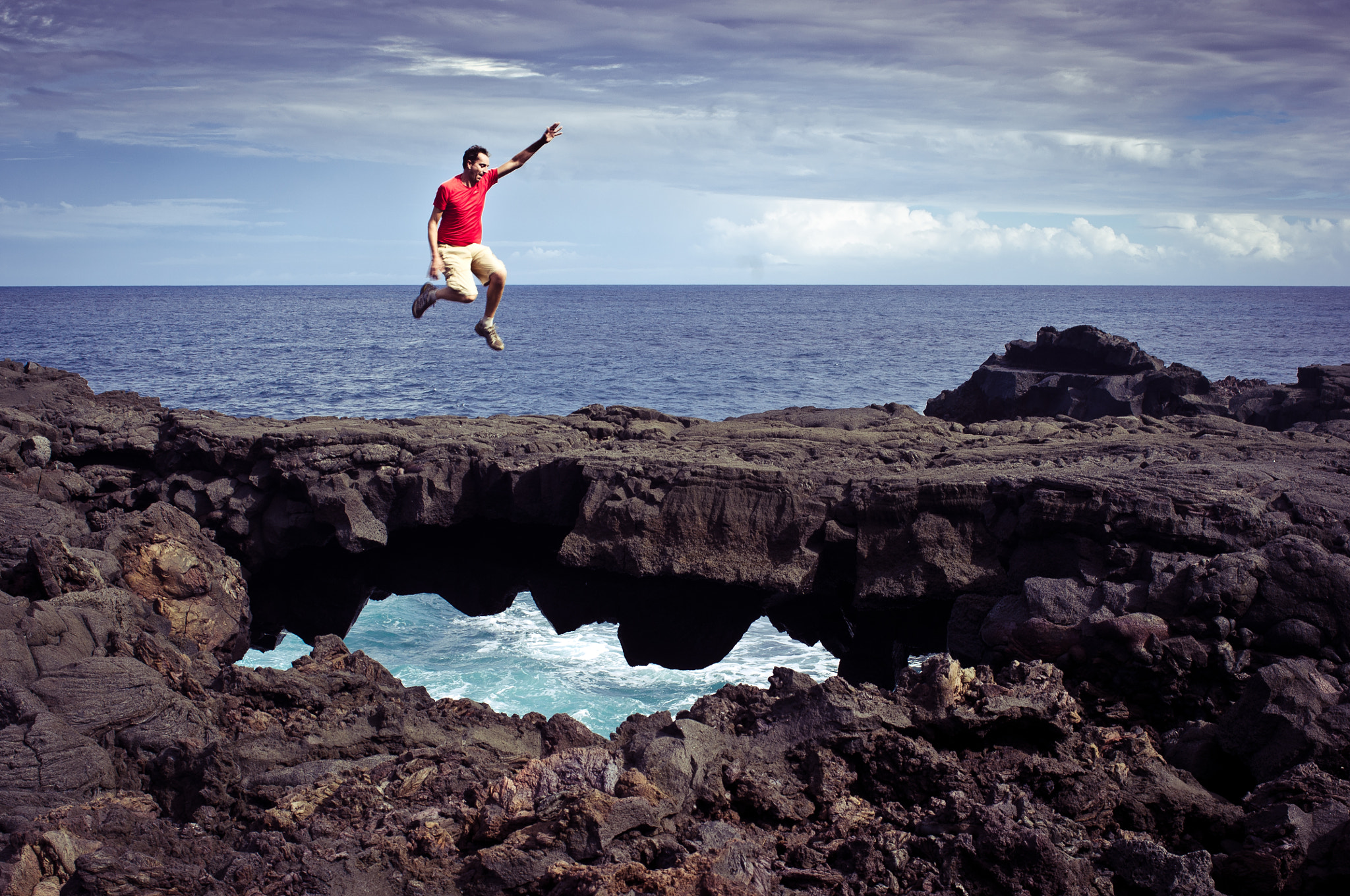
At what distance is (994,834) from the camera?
564cm

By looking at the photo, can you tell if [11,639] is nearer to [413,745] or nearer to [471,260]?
[413,745]

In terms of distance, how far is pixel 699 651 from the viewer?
547 inches

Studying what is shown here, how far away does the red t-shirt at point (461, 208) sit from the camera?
7.49 m

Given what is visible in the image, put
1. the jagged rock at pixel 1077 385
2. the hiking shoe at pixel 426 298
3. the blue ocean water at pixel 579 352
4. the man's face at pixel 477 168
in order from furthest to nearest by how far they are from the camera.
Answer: the blue ocean water at pixel 579 352 → the jagged rock at pixel 1077 385 → the hiking shoe at pixel 426 298 → the man's face at pixel 477 168

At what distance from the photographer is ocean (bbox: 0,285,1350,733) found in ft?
65.1

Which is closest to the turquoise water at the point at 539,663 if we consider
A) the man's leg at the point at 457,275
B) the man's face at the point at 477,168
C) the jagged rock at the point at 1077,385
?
the jagged rock at the point at 1077,385

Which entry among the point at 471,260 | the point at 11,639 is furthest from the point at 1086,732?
the point at 11,639

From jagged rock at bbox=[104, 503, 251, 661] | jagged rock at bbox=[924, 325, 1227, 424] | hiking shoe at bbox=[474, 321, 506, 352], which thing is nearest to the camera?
hiking shoe at bbox=[474, 321, 506, 352]

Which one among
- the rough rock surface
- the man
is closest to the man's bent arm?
the man

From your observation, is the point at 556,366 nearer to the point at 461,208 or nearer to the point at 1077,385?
the point at 1077,385

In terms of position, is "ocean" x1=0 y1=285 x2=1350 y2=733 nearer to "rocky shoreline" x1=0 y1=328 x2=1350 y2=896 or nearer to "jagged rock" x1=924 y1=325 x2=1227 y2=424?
"rocky shoreline" x1=0 y1=328 x2=1350 y2=896

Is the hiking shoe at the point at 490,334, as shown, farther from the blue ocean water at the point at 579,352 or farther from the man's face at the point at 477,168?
the blue ocean water at the point at 579,352

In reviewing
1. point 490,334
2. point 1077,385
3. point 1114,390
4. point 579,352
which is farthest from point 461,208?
point 579,352

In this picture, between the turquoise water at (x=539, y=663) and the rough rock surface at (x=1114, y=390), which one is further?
the rough rock surface at (x=1114, y=390)
